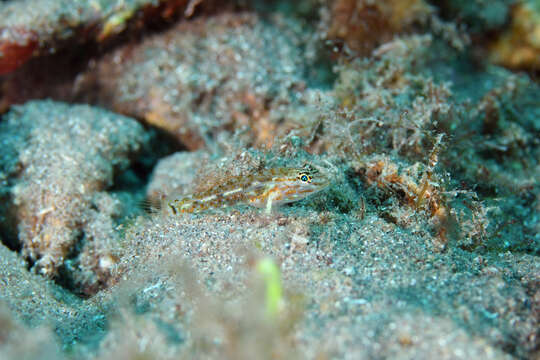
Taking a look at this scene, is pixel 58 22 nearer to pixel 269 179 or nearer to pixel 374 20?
pixel 269 179

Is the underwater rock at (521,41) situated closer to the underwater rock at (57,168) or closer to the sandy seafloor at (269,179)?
the sandy seafloor at (269,179)

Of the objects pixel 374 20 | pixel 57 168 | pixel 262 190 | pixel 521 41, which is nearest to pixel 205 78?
pixel 57 168

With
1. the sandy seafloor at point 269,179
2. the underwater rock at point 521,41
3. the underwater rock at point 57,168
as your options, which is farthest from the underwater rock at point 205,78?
the underwater rock at point 521,41

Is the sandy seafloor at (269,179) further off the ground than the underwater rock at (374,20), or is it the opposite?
the underwater rock at (374,20)

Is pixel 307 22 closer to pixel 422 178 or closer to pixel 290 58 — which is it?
pixel 290 58

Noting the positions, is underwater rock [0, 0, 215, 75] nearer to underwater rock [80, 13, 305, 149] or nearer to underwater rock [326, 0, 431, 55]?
underwater rock [80, 13, 305, 149]

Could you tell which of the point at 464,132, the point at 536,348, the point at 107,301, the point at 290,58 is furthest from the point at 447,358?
the point at 290,58
